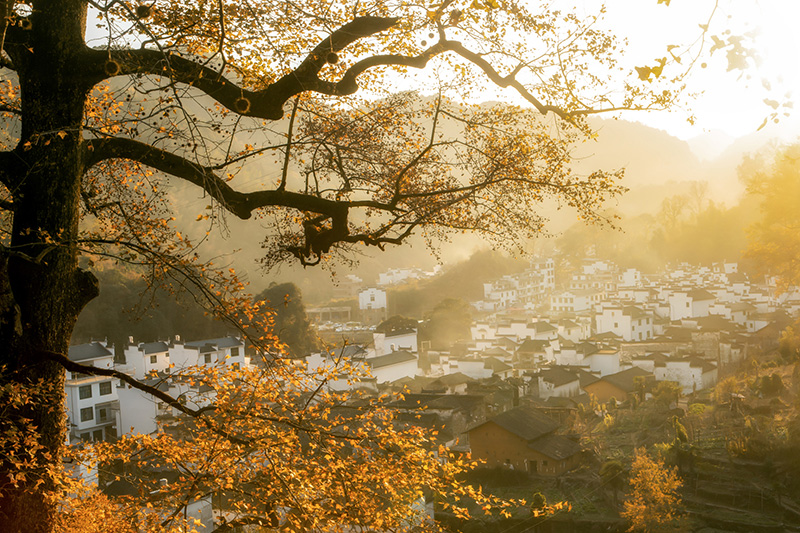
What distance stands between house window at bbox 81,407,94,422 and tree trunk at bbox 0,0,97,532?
22736 millimetres

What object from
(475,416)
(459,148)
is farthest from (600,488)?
(459,148)

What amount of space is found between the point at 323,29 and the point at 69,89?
160 cm

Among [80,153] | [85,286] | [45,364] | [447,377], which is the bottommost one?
[447,377]

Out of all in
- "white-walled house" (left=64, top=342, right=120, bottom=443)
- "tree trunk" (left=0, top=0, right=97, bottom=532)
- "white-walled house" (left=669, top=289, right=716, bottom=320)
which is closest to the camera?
"tree trunk" (left=0, top=0, right=97, bottom=532)

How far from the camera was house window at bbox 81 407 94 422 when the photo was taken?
Answer: 77.5 feet

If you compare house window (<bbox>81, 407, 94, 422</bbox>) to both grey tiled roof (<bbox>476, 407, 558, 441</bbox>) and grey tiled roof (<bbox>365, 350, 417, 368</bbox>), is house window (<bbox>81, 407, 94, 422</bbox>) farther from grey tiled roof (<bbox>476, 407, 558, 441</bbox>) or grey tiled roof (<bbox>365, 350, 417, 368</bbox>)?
grey tiled roof (<bbox>476, 407, 558, 441</bbox>)

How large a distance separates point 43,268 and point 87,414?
2308 cm

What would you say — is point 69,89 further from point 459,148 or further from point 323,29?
point 459,148

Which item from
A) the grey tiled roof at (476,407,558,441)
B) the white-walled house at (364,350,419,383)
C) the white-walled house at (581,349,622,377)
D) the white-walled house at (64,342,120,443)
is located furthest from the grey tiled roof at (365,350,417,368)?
the white-walled house at (64,342,120,443)

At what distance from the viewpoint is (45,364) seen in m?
3.34

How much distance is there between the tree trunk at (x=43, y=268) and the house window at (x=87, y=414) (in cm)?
2274

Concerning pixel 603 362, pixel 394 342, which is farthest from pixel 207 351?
pixel 603 362

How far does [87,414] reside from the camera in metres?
23.7

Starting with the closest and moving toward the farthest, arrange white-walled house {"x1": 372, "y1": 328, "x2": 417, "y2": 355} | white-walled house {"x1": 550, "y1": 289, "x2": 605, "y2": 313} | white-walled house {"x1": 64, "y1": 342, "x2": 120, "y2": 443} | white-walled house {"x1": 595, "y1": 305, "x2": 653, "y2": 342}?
white-walled house {"x1": 64, "y1": 342, "x2": 120, "y2": 443} → white-walled house {"x1": 372, "y1": 328, "x2": 417, "y2": 355} → white-walled house {"x1": 595, "y1": 305, "x2": 653, "y2": 342} → white-walled house {"x1": 550, "y1": 289, "x2": 605, "y2": 313}
